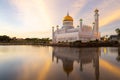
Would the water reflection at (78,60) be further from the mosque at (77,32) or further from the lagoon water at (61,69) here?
the mosque at (77,32)

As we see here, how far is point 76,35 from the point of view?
5047cm

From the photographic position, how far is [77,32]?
165ft

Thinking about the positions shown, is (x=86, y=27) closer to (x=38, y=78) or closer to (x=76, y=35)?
(x=76, y=35)

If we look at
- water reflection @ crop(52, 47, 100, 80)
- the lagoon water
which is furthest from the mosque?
the lagoon water

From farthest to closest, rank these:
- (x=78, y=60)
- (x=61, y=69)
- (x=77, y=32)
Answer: (x=77, y=32) < (x=78, y=60) < (x=61, y=69)

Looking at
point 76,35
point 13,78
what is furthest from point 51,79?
point 76,35

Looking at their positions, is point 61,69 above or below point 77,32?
below

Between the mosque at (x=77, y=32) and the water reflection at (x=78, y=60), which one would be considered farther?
the mosque at (x=77, y=32)

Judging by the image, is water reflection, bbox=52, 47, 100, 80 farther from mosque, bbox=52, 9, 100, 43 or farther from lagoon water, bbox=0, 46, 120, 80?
mosque, bbox=52, 9, 100, 43

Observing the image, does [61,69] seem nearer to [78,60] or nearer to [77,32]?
[78,60]

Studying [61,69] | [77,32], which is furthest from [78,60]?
[77,32]

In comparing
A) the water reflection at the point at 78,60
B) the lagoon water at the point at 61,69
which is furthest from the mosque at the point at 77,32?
the lagoon water at the point at 61,69

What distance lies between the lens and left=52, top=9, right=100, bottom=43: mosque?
50531 millimetres

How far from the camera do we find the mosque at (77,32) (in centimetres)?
5053
